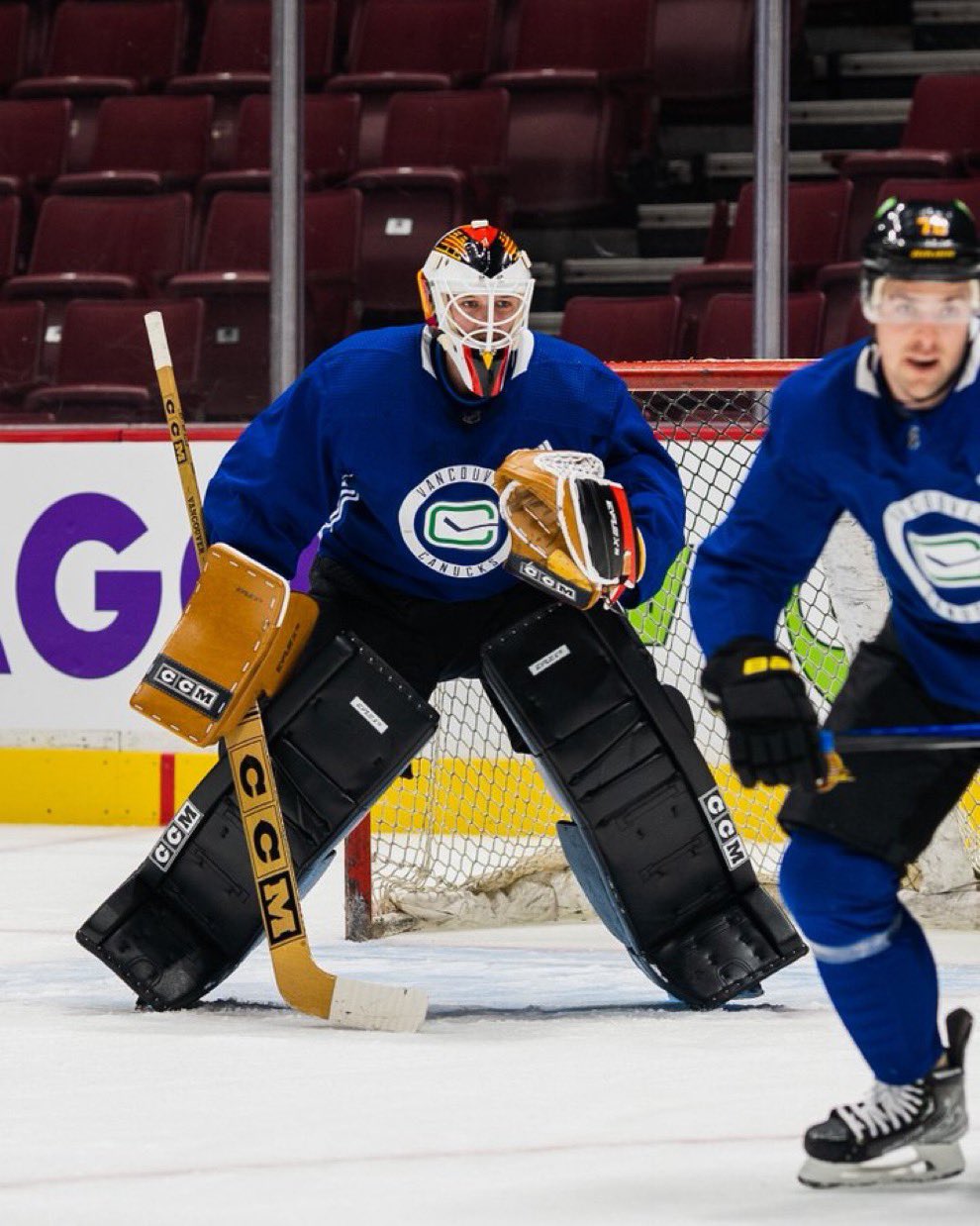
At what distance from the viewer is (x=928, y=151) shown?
565 centimetres

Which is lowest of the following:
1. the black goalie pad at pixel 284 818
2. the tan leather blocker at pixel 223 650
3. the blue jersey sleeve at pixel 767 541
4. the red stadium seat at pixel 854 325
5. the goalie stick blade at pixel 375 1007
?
the goalie stick blade at pixel 375 1007

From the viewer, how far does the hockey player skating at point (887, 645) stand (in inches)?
86.5

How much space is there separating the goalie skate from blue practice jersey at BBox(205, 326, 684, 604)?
1.07 m

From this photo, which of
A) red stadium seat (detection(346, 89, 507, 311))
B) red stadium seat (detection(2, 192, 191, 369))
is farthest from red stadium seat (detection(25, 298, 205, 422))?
red stadium seat (detection(346, 89, 507, 311))

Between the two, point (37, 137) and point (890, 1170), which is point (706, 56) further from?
point (890, 1170)

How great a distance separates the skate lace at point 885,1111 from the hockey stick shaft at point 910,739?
0.30 meters

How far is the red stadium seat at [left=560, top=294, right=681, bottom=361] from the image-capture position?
542 centimetres

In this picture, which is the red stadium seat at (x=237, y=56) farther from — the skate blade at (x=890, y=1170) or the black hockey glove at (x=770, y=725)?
the skate blade at (x=890, y=1170)

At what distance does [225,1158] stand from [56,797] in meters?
3.27

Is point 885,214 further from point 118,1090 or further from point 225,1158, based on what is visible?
point 118,1090

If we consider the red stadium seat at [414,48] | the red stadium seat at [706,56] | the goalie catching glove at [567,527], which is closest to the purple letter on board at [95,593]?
the red stadium seat at [414,48]

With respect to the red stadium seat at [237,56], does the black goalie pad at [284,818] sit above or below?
below

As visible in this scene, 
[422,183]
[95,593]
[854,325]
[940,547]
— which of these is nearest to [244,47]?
[422,183]

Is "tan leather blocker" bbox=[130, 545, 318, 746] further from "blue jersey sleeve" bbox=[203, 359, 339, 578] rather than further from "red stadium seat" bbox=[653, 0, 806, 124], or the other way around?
"red stadium seat" bbox=[653, 0, 806, 124]
